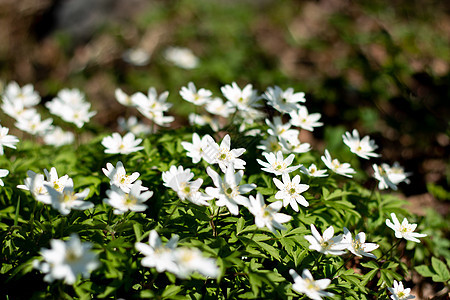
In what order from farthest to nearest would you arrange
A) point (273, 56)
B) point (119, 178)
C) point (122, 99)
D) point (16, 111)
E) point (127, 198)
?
point (273, 56) < point (122, 99) < point (16, 111) < point (119, 178) < point (127, 198)

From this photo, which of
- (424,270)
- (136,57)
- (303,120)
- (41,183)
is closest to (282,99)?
(303,120)

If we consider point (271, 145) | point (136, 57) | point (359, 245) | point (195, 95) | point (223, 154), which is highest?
point (223, 154)

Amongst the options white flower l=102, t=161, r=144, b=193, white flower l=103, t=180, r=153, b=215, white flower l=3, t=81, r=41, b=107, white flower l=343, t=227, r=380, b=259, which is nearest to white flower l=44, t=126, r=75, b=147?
white flower l=3, t=81, r=41, b=107

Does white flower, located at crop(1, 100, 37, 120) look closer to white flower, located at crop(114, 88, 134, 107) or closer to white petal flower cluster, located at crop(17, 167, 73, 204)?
white flower, located at crop(114, 88, 134, 107)

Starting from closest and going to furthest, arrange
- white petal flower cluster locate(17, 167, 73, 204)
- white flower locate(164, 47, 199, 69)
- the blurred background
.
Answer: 1. white petal flower cluster locate(17, 167, 73, 204)
2. the blurred background
3. white flower locate(164, 47, 199, 69)

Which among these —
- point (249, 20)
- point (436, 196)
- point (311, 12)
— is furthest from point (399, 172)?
point (311, 12)

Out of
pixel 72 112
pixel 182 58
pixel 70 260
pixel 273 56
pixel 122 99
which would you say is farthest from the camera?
pixel 273 56

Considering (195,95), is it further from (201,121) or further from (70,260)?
(70,260)
